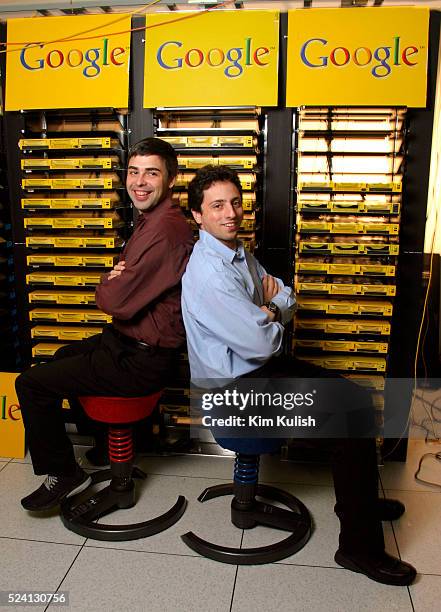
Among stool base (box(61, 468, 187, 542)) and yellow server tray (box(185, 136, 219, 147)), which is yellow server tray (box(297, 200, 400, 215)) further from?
stool base (box(61, 468, 187, 542))

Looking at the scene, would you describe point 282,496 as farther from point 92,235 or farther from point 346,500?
point 92,235

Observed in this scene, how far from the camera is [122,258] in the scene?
2.38 meters

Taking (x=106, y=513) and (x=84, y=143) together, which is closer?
(x=106, y=513)

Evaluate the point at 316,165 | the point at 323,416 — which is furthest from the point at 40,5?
the point at 323,416

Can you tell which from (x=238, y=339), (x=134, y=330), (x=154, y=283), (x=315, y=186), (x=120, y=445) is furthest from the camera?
(x=315, y=186)

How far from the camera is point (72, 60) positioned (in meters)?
2.67

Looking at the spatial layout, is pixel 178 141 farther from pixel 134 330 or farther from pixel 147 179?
pixel 134 330

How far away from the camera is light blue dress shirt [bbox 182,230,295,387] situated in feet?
6.19

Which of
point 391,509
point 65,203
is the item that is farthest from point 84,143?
point 391,509

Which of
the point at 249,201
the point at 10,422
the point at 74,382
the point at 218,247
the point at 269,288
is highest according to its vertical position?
the point at 249,201

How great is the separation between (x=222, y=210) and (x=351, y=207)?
32.5 inches

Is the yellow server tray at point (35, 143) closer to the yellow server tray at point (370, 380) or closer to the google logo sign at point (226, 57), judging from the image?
the google logo sign at point (226, 57)

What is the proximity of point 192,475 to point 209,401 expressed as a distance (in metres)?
0.85

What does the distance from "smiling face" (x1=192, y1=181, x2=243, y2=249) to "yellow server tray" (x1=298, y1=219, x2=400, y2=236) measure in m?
0.67
